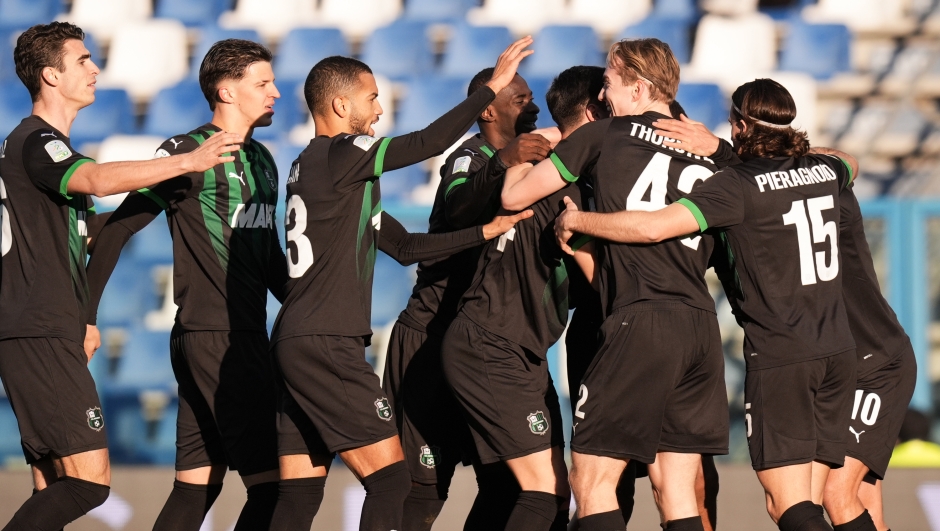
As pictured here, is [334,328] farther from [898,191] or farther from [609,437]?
[898,191]

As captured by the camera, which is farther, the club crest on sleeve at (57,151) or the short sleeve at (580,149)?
the club crest on sleeve at (57,151)

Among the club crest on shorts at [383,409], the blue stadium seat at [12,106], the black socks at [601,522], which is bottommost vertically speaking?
the black socks at [601,522]

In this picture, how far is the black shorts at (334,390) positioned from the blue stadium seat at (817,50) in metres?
7.96

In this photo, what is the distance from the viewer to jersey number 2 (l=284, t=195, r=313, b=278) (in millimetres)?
4201

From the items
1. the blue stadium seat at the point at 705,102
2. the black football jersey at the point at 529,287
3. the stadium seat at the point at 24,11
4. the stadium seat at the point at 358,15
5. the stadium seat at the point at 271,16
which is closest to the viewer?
the black football jersey at the point at 529,287

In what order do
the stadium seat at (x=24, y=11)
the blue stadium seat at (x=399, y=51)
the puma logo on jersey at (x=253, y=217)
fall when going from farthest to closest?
the stadium seat at (x=24, y=11), the blue stadium seat at (x=399, y=51), the puma logo on jersey at (x=253, y=217)

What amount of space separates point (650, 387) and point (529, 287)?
75cm

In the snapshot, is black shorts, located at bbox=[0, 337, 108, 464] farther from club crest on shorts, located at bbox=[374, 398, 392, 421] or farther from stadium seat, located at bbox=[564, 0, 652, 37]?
stadium seat, located at bbox=[564, 0, 652, 37]

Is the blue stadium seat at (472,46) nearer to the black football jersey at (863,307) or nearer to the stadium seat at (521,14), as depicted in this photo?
the stadium seat at (521,14)

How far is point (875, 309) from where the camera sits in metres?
4.73

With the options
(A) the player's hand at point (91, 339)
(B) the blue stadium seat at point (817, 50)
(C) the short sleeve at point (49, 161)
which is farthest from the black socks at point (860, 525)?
(B) the blue stadium seat at point (817, 50)

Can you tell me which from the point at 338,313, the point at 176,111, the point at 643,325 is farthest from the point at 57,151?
the point at 176,111

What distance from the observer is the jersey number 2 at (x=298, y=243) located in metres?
4.20

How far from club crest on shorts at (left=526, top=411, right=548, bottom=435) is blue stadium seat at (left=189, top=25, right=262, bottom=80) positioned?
805cm
